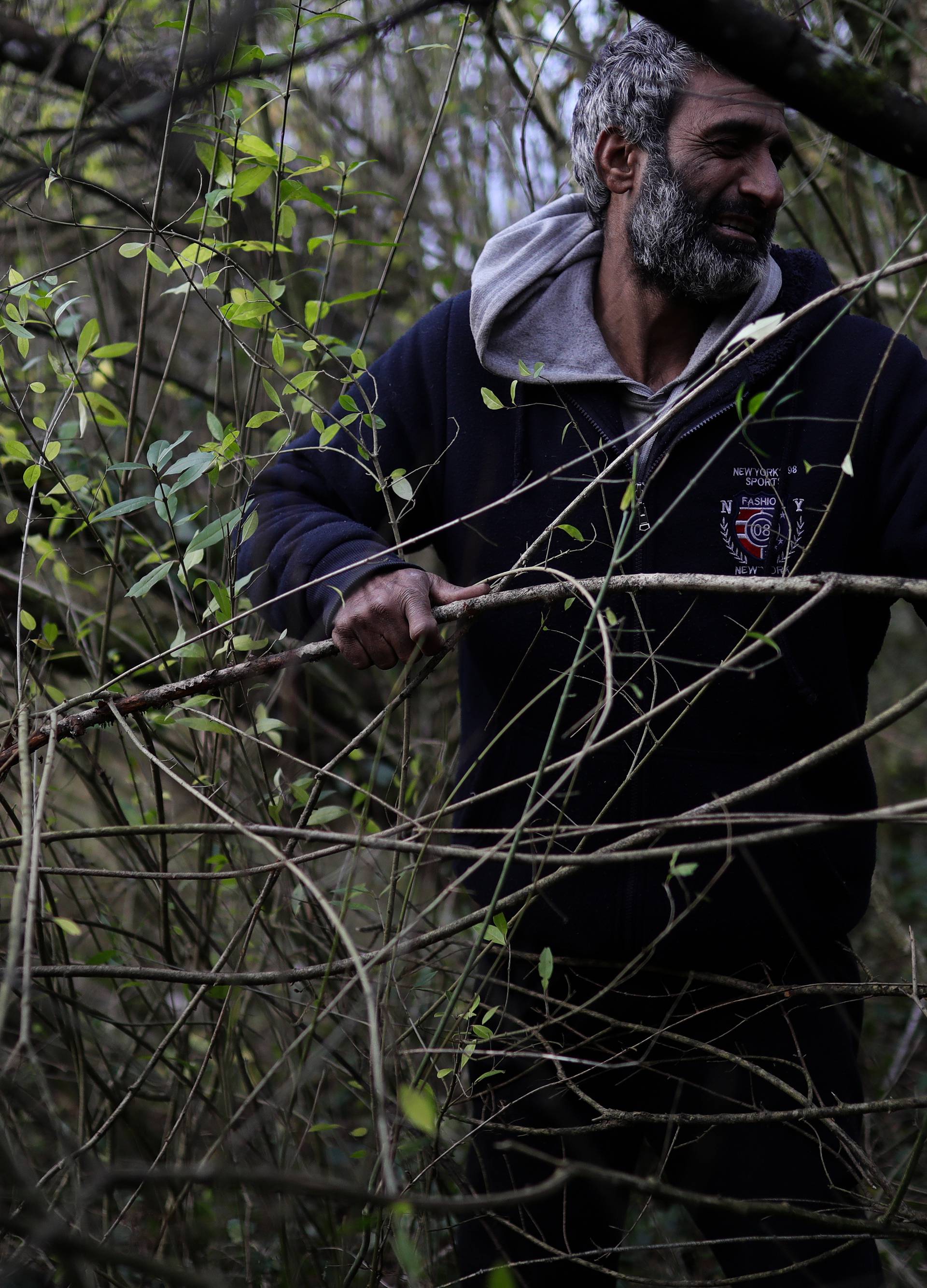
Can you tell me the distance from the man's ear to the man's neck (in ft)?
0.49

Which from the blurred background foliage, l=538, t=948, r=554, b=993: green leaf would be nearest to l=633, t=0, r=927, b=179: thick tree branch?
the blurred background foliage

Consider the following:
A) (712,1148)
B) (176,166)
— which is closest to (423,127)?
(176,166)

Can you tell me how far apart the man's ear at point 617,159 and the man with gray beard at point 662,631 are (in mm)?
10

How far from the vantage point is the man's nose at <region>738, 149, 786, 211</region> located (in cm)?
198

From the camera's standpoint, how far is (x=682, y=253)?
1.97m

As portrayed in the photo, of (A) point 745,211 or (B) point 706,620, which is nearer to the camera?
(B) point 706,620

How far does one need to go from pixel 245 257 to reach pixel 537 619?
6.11 ft

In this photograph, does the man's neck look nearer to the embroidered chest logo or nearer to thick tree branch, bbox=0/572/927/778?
the embroidered chest logo

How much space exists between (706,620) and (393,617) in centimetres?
64

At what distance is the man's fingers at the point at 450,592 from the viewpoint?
1.51 metres

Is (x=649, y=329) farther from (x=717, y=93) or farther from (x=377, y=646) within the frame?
(x=377, y=646)

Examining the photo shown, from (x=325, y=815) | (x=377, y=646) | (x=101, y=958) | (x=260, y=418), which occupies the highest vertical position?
(x=260, y=418)

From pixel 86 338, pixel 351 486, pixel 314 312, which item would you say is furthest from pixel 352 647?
pixel 314 312

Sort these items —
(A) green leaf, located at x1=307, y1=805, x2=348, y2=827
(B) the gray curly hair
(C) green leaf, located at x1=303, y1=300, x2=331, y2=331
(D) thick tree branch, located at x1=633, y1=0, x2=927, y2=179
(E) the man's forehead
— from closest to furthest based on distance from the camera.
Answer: (D) thick tree branch, located at x1=633, y1=0, x2=927, y2=179 → (A) green leaf, located at x1=307, y1=805, x2=348, y2=827 → (C) green leaf, located at x1=303, y1=300, x2=331, y2=331 → (E) the man's forehead → (B) the gray curly hair
